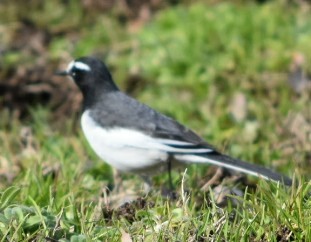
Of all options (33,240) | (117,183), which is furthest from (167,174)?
(33,240)

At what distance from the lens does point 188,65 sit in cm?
959

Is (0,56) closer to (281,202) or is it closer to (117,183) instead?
(117,183)

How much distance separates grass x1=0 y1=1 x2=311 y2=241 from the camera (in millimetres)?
4930

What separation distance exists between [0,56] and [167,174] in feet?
11.2

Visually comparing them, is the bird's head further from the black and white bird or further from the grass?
the grass

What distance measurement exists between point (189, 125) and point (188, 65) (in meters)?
1.11

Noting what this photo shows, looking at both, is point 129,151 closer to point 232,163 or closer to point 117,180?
point 117,180

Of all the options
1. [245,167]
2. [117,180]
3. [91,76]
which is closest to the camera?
[245,167]

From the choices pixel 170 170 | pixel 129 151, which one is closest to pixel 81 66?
pixel 129 151

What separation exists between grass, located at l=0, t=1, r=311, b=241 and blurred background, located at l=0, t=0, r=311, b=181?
15mm

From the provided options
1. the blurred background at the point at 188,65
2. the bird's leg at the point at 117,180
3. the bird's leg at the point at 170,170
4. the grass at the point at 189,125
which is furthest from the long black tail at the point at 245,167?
the blurred background at the point at 188,65

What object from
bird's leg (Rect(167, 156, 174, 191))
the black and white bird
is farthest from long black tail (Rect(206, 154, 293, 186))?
bird's leg (Rect(167, 156, 174, 191))

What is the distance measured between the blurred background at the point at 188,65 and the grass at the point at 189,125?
0.02 m

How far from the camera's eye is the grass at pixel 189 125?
493 cm
